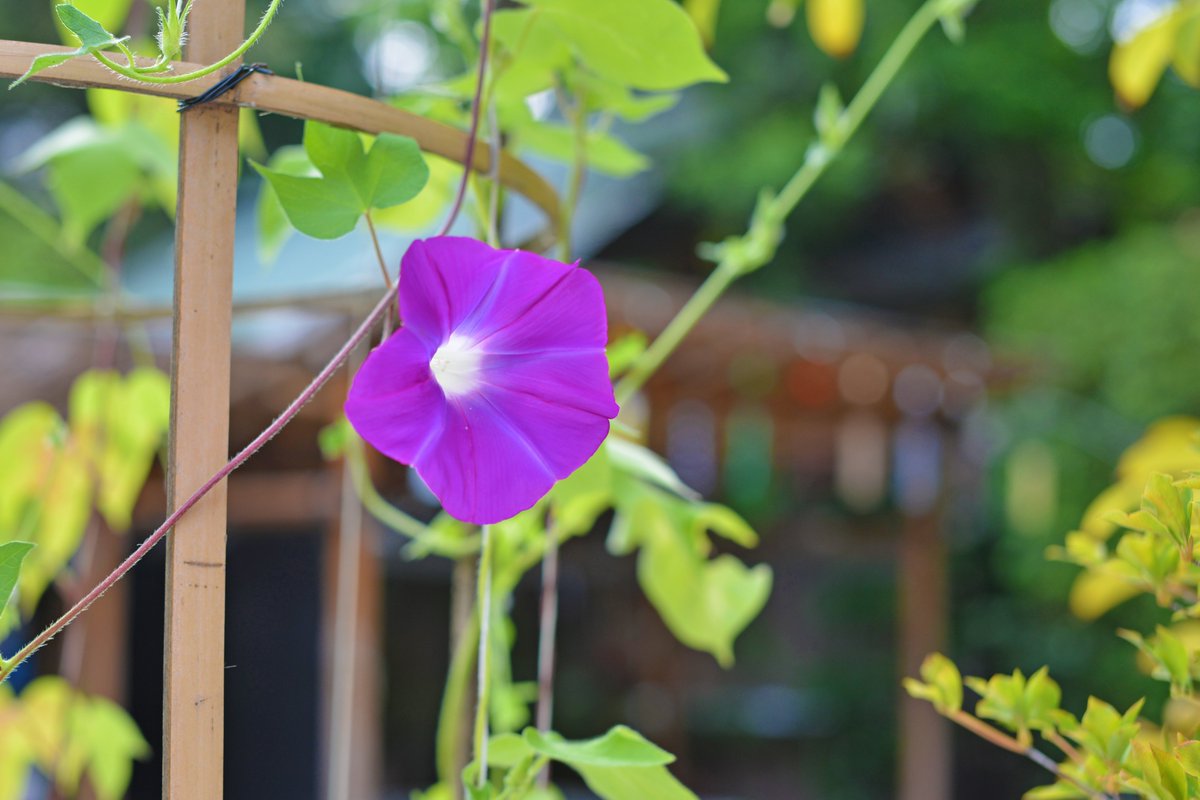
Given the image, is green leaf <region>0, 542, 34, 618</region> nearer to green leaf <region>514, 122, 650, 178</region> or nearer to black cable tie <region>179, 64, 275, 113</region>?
black cable tie <region>179, 64, 275, 113</region>

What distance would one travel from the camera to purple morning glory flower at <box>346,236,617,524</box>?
0.33m

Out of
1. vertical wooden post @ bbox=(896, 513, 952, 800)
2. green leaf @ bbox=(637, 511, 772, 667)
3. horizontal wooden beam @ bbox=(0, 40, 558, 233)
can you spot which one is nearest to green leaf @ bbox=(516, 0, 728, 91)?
horizontal wooden beam @ bbox=(0, 40, 558, 233)

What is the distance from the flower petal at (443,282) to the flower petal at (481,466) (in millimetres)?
24

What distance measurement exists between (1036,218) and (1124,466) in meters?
6.14

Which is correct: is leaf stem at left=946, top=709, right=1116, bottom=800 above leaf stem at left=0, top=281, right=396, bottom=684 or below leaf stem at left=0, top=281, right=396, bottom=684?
below

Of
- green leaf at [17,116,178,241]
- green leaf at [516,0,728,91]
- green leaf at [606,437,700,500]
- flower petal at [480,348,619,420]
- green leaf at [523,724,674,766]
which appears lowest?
green leaf at [523,724,674,766]

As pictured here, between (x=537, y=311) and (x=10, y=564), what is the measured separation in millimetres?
161

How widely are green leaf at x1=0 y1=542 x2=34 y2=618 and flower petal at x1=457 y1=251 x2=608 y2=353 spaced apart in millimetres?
133

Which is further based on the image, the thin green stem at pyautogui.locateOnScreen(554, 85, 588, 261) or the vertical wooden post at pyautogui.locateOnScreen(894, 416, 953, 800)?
the vertical wooden post at pyautogui.locateOnScreen(894, 416, 953, 800)

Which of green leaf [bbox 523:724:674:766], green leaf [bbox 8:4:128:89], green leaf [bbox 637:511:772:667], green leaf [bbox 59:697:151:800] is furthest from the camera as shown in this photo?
green leaf [bbox 59:697:151:800]

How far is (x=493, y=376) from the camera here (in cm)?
→ 35

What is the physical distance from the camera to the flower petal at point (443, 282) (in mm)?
330

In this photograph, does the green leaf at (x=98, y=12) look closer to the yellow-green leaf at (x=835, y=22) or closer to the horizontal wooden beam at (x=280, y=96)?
the horizontal wooden beam at (x=280, y=96)

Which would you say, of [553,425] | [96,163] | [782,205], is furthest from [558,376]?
[96,163]
